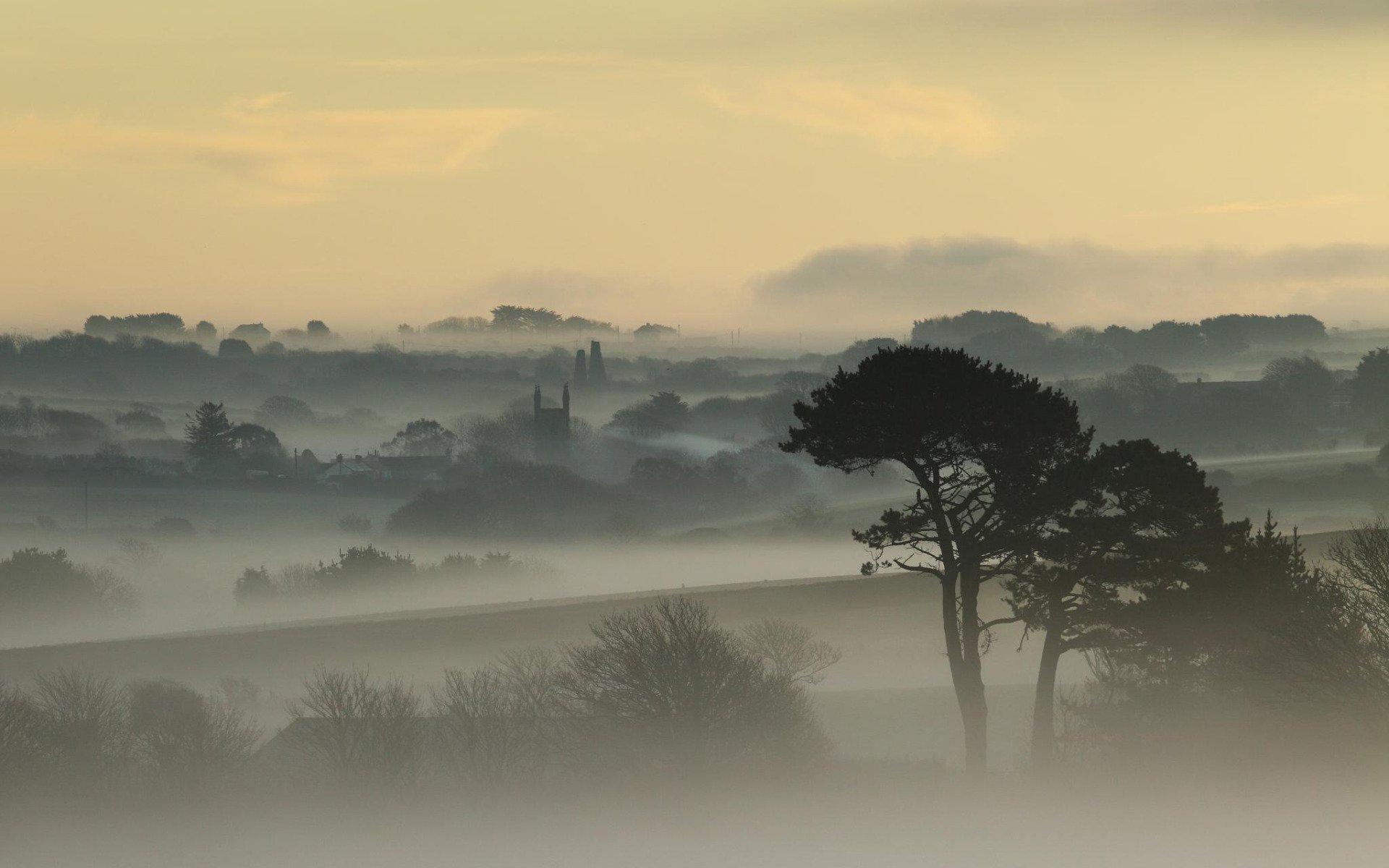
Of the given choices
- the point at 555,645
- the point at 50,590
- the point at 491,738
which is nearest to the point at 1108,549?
the point at 491,738

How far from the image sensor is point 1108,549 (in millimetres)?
40250

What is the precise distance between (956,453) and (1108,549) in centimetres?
477

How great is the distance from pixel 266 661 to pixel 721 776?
1864 inches

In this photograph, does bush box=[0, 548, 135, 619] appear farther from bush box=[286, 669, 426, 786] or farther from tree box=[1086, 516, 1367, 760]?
tree box=[1086, 516, 1367, 760]

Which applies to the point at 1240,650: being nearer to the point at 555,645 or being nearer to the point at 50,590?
the point at 555,645

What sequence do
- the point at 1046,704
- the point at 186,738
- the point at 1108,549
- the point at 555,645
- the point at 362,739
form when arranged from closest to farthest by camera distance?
the point at 1046,704, the point at 1108,549, the point at 362,739, the point at 186,738, the point at 555,645

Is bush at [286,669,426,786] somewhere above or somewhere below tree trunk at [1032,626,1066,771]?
below

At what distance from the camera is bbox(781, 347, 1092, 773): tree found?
38094 millimetres

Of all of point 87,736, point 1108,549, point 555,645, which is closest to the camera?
point 1108,549

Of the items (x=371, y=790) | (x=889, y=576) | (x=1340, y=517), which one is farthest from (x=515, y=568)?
(x=371, y=790)

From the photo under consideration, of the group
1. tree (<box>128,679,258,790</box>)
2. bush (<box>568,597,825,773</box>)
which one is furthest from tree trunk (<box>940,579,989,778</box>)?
tree (<box>128,679,258,790</box>)

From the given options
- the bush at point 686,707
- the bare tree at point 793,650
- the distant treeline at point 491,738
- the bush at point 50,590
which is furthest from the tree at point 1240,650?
the bush at point 50,590

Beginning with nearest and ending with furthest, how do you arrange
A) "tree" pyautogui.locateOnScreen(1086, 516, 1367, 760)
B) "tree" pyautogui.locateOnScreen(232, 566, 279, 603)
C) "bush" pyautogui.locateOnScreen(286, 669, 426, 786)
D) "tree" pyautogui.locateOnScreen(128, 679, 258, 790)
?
1. "tree" pyautogui.locateOnScreen(1086, 516, 1367, 760)
2. "bush" pyautogui.locateOnScreen(286, 669, 426, 786)
3. "tree" pyautogui.locateOnScreen(128, 679, 258, 790)
4. "tree" pyautogui.locateOnScreen(232, 566, 279, 603)

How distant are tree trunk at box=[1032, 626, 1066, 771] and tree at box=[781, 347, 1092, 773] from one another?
5.42 feet
